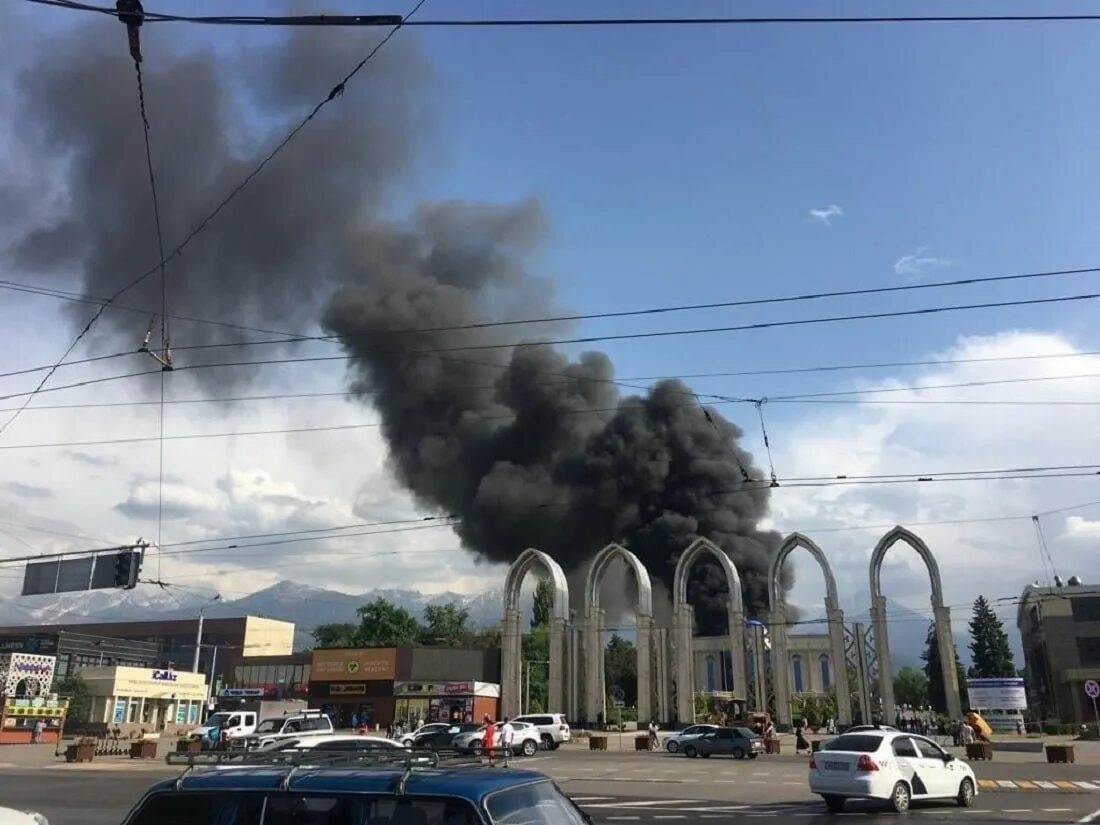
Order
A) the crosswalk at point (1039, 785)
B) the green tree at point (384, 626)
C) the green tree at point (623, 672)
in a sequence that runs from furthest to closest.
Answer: the green tree at point (623, 672) → the green tree at point (384, 626) → the crosswalk at point (1039, 785)

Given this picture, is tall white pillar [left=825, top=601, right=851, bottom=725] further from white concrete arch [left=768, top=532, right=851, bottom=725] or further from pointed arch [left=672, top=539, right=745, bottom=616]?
pointed arch [left=672, top=539, right=745, bottom=616]

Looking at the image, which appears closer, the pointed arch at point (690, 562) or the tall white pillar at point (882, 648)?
the tall white pillar at point (882, 648)

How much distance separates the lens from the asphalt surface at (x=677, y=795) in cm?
1275

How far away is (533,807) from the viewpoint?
4.53 metres

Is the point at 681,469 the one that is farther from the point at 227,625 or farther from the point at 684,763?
the point at 227,625

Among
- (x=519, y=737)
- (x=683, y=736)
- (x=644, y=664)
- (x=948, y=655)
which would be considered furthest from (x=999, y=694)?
(x=519, y=737)

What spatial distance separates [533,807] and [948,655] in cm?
4168

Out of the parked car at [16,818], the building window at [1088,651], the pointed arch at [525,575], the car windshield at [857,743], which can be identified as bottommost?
the car windshield at [857,743]

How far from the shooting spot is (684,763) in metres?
26.6

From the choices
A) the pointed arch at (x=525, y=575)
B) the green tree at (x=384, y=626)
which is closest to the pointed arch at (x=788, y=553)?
the pointed arch at (x=525, y=575)

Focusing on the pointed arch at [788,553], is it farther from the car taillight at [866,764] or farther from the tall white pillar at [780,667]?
the car taillight at [866,764]

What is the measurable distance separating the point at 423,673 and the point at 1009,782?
38010mm

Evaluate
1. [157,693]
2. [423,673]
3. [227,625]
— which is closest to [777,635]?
[423,673]

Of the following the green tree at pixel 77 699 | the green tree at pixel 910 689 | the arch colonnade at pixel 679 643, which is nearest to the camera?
the arch colonnade at pixel 679 643
